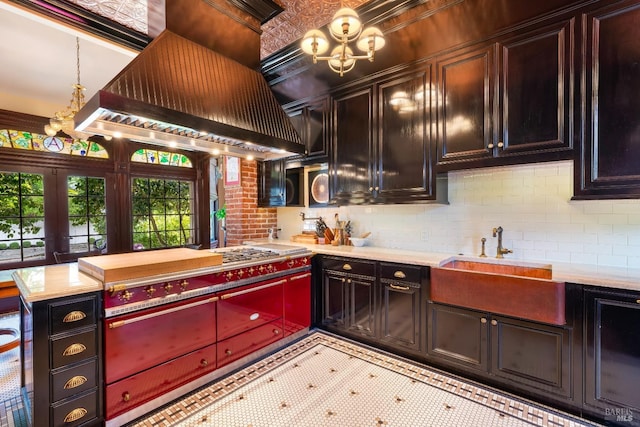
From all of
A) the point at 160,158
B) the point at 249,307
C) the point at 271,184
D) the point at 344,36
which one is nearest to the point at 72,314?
the point at 249,307

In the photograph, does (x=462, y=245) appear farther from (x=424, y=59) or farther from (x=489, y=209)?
(x=424, y=59)

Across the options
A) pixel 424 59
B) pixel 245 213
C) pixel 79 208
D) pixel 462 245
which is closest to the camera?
pixel 424 59

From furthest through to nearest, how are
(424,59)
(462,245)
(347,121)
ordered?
(347,121)
(462,245)
(424,59)

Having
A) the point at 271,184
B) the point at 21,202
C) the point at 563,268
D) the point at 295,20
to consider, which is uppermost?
the point at 295,20

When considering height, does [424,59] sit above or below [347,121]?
above

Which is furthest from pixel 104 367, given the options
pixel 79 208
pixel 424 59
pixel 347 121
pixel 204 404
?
pixel 79 208

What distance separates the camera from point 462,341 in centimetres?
228

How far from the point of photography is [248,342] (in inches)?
100

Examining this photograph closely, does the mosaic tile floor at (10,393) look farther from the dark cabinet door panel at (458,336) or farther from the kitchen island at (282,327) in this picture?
the dark cabinet door panel at (458,336)

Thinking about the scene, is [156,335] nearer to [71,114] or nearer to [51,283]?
[51,283]

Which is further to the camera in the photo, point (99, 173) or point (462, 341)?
point (99, 173)

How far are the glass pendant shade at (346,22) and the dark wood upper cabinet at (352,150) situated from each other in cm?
131

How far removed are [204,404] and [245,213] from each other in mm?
2315

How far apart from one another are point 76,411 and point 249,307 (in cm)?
121
